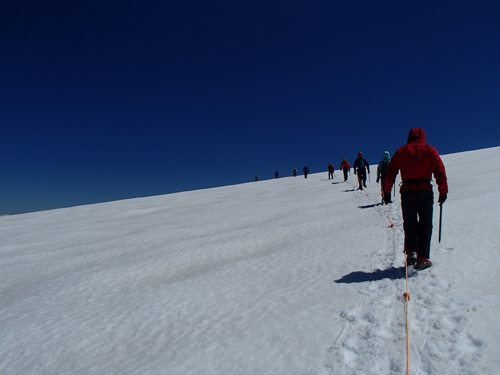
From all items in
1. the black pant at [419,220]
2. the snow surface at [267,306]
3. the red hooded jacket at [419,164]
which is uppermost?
the red hooded jacket at [419,164]

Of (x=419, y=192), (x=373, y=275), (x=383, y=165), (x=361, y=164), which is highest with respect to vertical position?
(x=361, y=164)

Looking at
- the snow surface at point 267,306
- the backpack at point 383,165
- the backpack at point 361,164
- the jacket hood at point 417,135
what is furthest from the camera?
the backpack at point 361,164

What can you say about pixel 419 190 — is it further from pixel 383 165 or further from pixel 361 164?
pixel 361 164

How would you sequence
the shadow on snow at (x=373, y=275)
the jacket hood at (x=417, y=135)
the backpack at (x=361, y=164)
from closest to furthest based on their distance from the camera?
the shadow on snow at (x=373, y=275) → the jacket hood at (x=417, y=135) → the backpack at (x=361, y=164)

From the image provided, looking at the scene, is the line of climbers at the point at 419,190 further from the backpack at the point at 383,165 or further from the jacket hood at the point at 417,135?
the backpack at the point at 383,165

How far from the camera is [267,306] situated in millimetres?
3428

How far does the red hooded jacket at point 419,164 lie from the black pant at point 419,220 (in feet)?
0.36

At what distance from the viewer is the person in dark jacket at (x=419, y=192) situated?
12.5 ft

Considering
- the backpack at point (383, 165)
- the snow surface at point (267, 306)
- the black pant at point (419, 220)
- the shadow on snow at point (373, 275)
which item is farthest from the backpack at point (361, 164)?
the shadow on snow at point (373, 275)

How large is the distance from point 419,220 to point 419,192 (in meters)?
0.39

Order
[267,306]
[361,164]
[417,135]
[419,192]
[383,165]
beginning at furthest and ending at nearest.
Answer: [361,164] < [383,165] < [417,135] < [419,192] < [267,306]

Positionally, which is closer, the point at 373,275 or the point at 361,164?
the point at 373,275

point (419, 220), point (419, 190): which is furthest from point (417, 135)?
point (419, 220)

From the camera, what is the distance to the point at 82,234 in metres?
10.3
